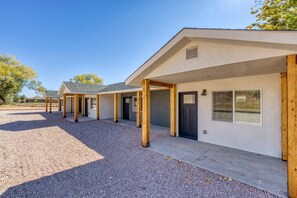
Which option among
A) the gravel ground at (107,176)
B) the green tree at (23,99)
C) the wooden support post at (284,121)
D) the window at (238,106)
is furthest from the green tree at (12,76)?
the wooden support post at (284,121)

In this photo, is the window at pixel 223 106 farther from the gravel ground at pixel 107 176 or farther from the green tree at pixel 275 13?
the green tree at pixel 275 13

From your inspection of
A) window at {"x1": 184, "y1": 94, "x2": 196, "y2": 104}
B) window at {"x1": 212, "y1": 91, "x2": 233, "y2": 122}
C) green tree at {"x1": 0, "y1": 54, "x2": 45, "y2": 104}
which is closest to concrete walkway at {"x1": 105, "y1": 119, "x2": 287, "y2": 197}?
window at {"x1": 212, "y1": 91, "x2": 233, "y2": 122}

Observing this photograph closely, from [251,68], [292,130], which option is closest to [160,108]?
[251,68]

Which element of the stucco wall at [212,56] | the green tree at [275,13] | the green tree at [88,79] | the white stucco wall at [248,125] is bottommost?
the white stucco wall at [248,125]

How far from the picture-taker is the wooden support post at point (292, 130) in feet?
8.44

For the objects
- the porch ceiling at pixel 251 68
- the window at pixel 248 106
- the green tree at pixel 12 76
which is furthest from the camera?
the green tree at pixel 12 76

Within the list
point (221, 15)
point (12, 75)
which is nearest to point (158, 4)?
point (221, 15)

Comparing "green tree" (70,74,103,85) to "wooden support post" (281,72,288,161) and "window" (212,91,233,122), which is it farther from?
"wooden support post" (281,72,288,161)

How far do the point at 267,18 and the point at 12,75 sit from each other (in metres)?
47.4

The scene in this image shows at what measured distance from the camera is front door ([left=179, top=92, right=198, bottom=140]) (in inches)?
262

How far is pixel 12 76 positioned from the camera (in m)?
33.1

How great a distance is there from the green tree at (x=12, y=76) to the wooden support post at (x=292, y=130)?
42.8 m

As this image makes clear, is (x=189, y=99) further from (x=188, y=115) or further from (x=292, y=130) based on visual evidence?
(x=292, y=130)

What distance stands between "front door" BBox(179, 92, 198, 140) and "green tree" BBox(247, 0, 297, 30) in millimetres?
6937
